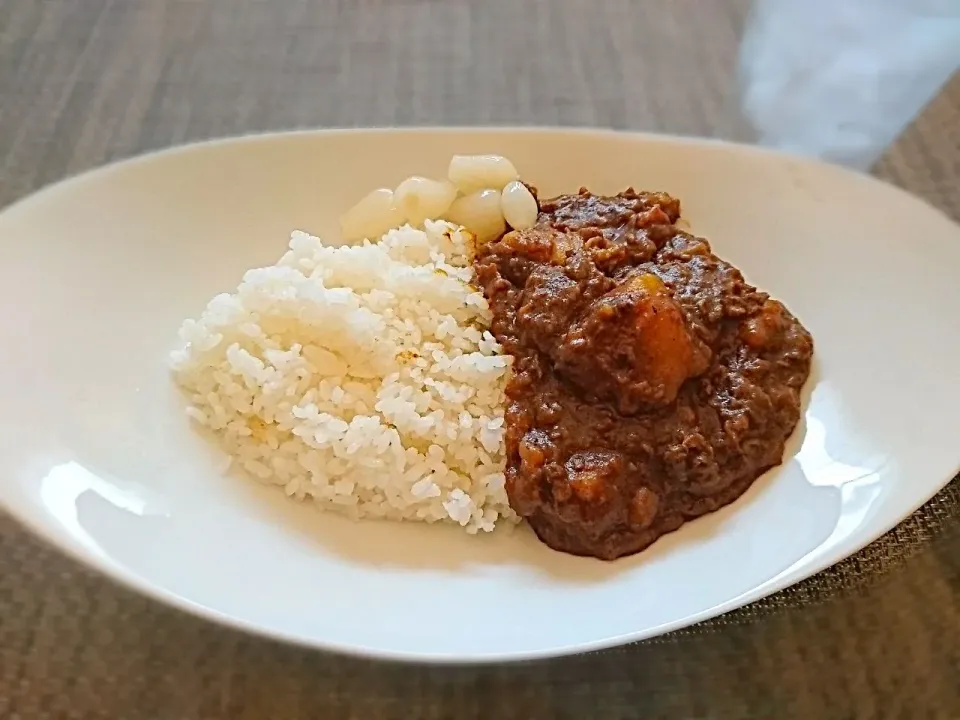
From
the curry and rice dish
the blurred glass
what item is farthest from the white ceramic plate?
the blurred glass

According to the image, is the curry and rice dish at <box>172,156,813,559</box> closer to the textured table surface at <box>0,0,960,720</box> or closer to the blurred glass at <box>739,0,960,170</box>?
the textured table surface at <box>0,0,960,720</box>

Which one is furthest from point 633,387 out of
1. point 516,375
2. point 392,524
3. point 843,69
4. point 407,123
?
point 843,69

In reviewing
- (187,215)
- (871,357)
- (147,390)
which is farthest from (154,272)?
(871,357)

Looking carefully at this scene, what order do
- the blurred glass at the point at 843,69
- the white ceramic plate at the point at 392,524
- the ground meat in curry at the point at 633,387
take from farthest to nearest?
the blurred glass at the point at 843,69
the ground meat in curry at the point at 633,387
the white ceramic plate at the point at 392,524

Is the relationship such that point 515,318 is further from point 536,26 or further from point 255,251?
point 536,26

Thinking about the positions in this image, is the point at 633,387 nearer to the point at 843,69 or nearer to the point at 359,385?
the point at 359,385

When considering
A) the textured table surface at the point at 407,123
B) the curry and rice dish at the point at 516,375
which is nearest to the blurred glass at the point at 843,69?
the textured table surface at the point at 407,123

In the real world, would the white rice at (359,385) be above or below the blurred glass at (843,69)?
below

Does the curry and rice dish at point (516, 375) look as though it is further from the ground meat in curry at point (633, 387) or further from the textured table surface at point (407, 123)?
the textured table surface at point (407, 123)
